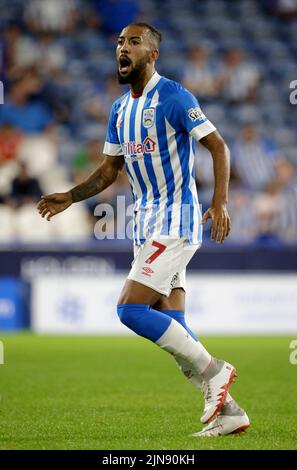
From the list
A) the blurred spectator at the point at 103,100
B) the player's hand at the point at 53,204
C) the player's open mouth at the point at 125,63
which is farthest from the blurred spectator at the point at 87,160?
the player's open mouth at the point at 125,63

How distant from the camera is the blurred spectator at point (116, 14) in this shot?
715 inches

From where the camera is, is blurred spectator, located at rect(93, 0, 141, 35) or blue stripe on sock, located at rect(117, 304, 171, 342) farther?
blurred spectator, located at rect(93, 0, 141, 35)

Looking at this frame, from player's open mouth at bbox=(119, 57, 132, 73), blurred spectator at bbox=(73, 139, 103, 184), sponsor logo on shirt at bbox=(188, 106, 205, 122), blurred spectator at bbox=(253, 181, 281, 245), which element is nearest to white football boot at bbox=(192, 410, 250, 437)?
sponsor logo on shirt at bbox=(188, 106, 205, 122)

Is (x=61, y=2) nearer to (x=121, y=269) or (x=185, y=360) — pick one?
(x=121, y=269)

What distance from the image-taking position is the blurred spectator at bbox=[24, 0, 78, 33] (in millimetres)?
17656

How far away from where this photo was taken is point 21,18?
1775 cm

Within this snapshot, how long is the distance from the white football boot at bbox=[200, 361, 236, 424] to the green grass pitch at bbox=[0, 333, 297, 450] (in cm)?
16

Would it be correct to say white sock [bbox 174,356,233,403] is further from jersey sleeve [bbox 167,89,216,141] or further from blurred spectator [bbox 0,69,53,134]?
blurred spectator [bbox 0,69,53,134]

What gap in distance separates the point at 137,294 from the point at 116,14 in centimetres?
1350
